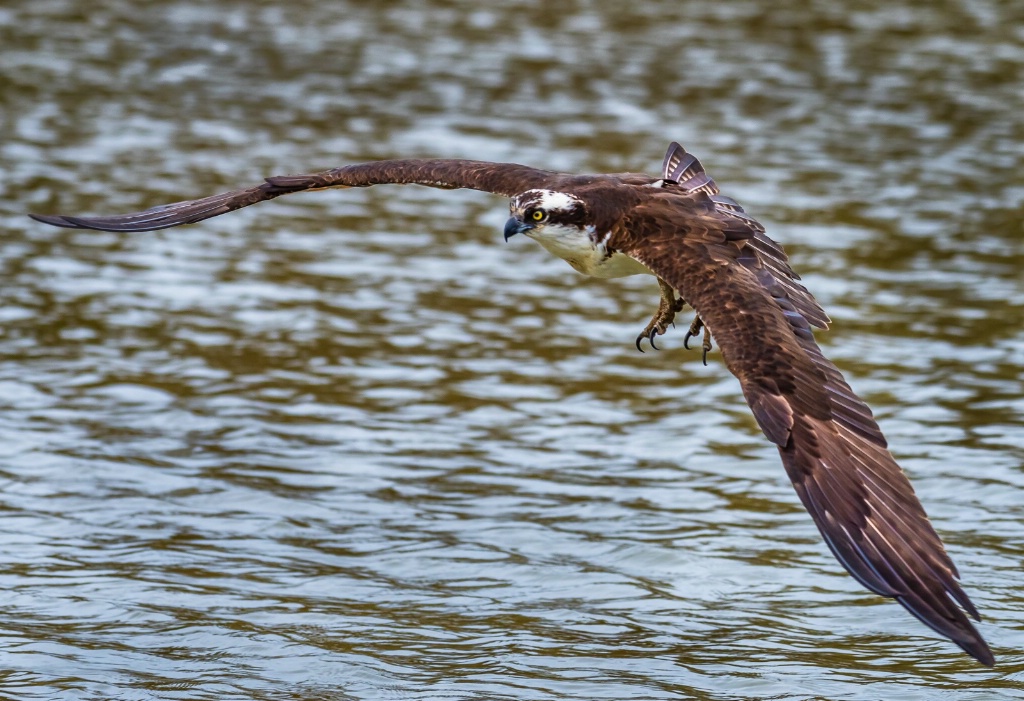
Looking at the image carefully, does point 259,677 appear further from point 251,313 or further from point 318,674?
point 251,313

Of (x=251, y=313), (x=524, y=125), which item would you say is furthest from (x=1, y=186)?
(x=524, y=125)

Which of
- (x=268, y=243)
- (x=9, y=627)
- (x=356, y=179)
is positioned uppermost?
(x=356, y=179)

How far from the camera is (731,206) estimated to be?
9781 millimetres

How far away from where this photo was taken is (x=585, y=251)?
371 inches

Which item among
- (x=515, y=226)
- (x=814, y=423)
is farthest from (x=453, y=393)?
(x=814, y=423)

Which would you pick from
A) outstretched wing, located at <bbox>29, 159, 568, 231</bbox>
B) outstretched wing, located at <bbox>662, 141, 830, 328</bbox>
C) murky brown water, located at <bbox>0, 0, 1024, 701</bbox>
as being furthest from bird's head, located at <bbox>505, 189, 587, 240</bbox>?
murky brown water, located at <bbox>0, 0, 1024, 701</bbox>

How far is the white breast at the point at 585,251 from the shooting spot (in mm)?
9328

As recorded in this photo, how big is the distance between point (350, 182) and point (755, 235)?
8.33ft

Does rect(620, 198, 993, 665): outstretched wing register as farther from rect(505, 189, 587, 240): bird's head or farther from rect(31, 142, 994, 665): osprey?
rect(505, 189, 587, 240): bird's head

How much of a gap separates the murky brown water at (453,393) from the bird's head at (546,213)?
94.5 inches

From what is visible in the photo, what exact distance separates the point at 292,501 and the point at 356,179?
9.01ft

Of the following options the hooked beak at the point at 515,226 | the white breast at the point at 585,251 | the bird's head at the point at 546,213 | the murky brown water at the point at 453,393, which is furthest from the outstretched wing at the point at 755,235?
the murky brown water at the point at 453,393

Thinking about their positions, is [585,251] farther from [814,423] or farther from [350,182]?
[814,423]

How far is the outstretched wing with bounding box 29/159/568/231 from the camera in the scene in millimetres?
9883
